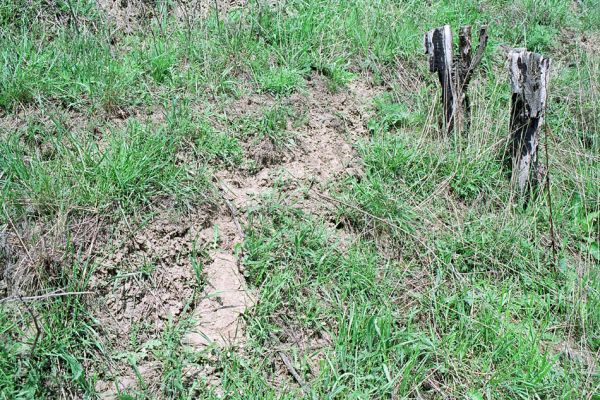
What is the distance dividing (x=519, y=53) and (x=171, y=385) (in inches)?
119

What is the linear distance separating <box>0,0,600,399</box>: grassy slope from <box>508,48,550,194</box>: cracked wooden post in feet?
0.58

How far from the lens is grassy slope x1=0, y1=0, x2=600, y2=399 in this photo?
10.1 feet

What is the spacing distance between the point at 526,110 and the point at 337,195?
1.44 metres

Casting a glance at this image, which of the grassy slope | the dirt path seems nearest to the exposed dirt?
the dirt path

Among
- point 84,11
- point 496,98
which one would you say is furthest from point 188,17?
point 496,98

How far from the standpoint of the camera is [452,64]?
14.0 feet

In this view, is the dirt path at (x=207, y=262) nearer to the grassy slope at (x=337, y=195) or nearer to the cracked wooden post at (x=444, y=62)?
the grassy slope at (x=337, y=195)

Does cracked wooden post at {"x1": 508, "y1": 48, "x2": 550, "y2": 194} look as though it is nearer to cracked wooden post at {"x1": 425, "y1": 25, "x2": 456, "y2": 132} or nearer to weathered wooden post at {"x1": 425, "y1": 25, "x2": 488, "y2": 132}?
weathered wooden post at {"x1": 425, "y1": 25, "x2": 488, "y2": 132}

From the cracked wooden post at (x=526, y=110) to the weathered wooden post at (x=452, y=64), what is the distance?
327 mm

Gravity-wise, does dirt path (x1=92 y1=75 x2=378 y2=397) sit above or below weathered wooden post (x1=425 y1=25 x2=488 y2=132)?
below

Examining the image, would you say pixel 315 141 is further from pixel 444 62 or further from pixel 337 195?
pixel 444 62

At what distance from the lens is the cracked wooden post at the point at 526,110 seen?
12.9ft

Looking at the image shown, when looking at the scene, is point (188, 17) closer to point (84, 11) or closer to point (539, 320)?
point (84, 11)

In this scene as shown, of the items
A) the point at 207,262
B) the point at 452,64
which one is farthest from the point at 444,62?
the point at 207,262
